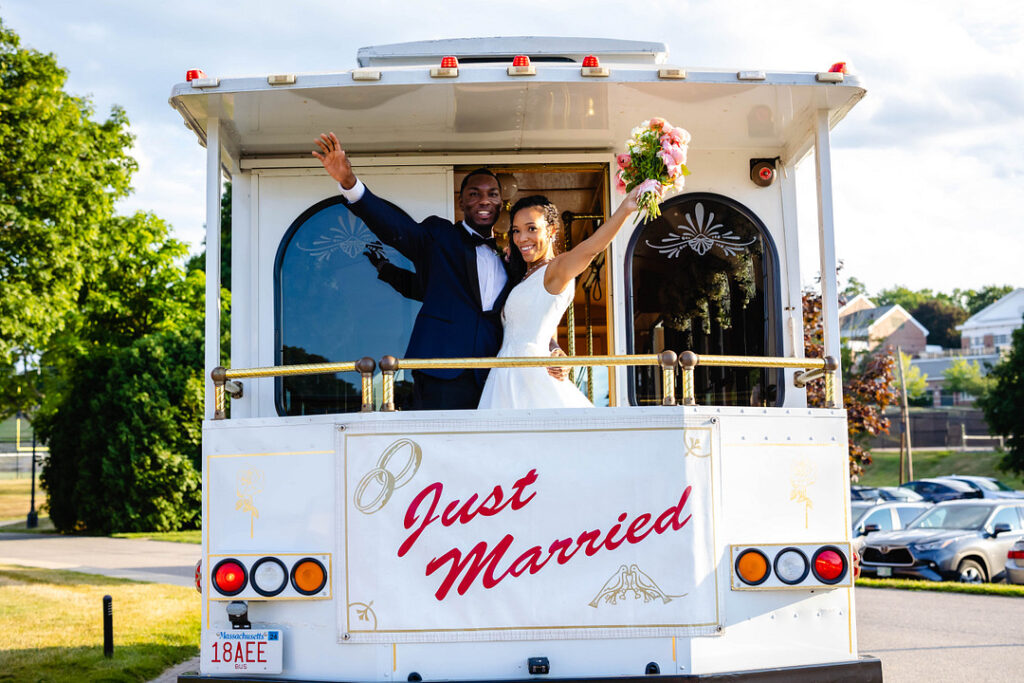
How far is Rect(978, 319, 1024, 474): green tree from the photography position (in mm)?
35625

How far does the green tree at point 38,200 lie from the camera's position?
1538 centimetres

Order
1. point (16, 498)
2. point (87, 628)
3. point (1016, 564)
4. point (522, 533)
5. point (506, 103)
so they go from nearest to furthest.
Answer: point (522, 533) < point (506, 103) < point (87, 628) < point (1016, 564) < point (16, 498)

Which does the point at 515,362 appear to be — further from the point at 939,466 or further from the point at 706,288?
the point at 939,466

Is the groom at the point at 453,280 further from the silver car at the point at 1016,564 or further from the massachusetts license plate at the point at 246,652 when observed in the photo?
the silver car at the point at 1016,564

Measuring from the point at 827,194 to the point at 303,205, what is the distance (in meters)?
2.89

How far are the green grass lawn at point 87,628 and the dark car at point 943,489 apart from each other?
21790mm

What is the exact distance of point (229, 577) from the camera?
14.0 ft

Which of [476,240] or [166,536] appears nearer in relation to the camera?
[476,240]

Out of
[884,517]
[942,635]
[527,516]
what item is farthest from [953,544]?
[527,516]

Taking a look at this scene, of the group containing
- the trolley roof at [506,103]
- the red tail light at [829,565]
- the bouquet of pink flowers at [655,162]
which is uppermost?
the trolley roof at [506,103]

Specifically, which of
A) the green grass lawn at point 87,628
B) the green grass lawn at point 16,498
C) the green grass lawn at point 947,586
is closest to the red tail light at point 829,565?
the green grass lawn at point 87,628

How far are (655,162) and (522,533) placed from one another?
169 centimetres

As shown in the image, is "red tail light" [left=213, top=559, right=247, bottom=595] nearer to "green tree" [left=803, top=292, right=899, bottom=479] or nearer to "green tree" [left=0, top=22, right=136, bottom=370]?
"green tree" [left=803, top=292, right=899, bottom=479]

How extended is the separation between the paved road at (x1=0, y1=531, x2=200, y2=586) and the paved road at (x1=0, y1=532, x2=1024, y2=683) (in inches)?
0.6
